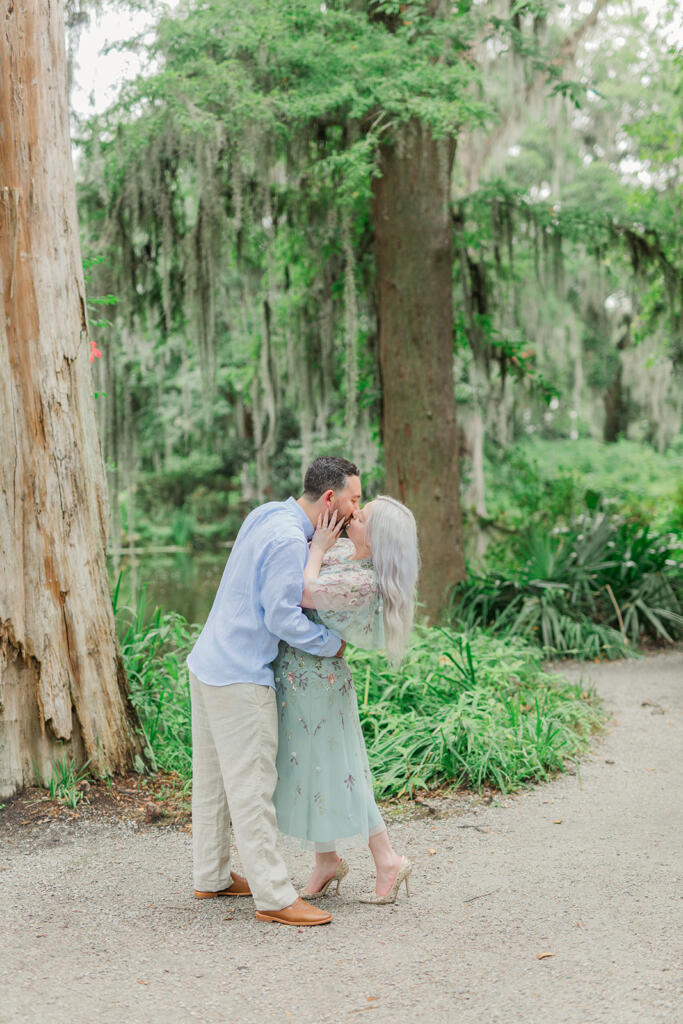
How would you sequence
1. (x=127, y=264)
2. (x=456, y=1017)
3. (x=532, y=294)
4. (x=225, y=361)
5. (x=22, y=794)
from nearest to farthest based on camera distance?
(x=456, y=1017) → (x=22, y=794) → (x=127, y=264) → (x=532, y=294) → (x=225, y=361)

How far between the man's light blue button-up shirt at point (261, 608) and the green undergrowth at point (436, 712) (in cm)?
175

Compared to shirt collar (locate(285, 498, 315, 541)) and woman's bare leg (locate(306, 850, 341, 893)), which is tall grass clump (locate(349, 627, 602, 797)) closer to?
woman's bare leg (locate(306, 850, 341, 893))

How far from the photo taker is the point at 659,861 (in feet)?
12.4

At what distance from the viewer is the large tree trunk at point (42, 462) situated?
4.43m

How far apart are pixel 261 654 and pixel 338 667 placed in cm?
29

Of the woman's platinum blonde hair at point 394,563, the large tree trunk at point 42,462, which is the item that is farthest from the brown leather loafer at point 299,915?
the large tree trunk at point 42,462

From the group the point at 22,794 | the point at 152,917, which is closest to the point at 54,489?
the point at 22,794

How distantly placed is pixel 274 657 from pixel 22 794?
1.86 metres

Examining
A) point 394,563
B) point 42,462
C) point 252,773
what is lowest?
point 252,773

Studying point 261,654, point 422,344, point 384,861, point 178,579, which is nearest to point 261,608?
point 261,654

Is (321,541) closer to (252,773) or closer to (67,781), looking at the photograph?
(252,773)

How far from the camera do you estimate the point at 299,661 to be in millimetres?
3289

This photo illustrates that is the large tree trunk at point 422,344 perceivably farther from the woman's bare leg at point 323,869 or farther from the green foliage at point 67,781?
the woman's bare leg at point 323,869

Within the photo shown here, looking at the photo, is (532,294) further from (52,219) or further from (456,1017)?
(456,1017)
